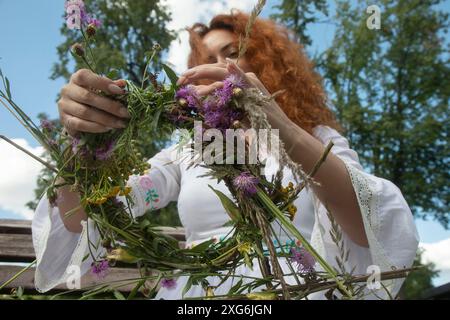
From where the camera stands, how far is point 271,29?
1432mm

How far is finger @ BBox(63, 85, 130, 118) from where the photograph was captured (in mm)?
595

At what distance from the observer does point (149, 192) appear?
1244 mm

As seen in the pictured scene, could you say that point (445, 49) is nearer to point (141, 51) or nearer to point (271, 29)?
point (141, 51)

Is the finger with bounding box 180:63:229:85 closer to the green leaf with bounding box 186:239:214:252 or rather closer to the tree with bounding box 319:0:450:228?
the green leaf with bounding box 186:239:214:252

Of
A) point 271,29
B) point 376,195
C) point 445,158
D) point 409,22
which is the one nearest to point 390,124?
point 445,158

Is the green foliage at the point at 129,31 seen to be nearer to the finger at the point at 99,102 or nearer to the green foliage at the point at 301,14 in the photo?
the green foliage at the point at 301,14

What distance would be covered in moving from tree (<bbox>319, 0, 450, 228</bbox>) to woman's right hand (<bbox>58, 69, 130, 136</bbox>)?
5.42 m

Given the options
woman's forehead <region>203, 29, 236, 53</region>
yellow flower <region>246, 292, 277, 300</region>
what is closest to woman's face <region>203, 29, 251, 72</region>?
woman's forehead <region>203, 29, 236, 53</region>

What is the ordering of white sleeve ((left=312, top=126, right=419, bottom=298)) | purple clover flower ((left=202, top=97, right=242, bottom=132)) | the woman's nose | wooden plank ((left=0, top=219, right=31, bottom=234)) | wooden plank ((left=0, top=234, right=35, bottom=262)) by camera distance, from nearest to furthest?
purple clover flower ((left=202, top=97, right=242, bottom=132)), white sleeve ((left=312, top=126, right=419, bottom=298)), the woman's nose, wooden plank ((left=0, top=234, right=35, bottom=262)), wooden plank ((left=0, top=219, right=31, bottom=234))

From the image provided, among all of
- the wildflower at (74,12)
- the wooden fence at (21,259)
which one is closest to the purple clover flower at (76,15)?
the wildflower at (74,12)

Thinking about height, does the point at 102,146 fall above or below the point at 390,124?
below

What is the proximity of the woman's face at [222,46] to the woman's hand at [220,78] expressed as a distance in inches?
24.7

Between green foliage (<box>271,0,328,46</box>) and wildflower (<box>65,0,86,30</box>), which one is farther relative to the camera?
green foliage (<box>271,0,328,46</box>)

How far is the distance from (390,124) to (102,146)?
556 cm
